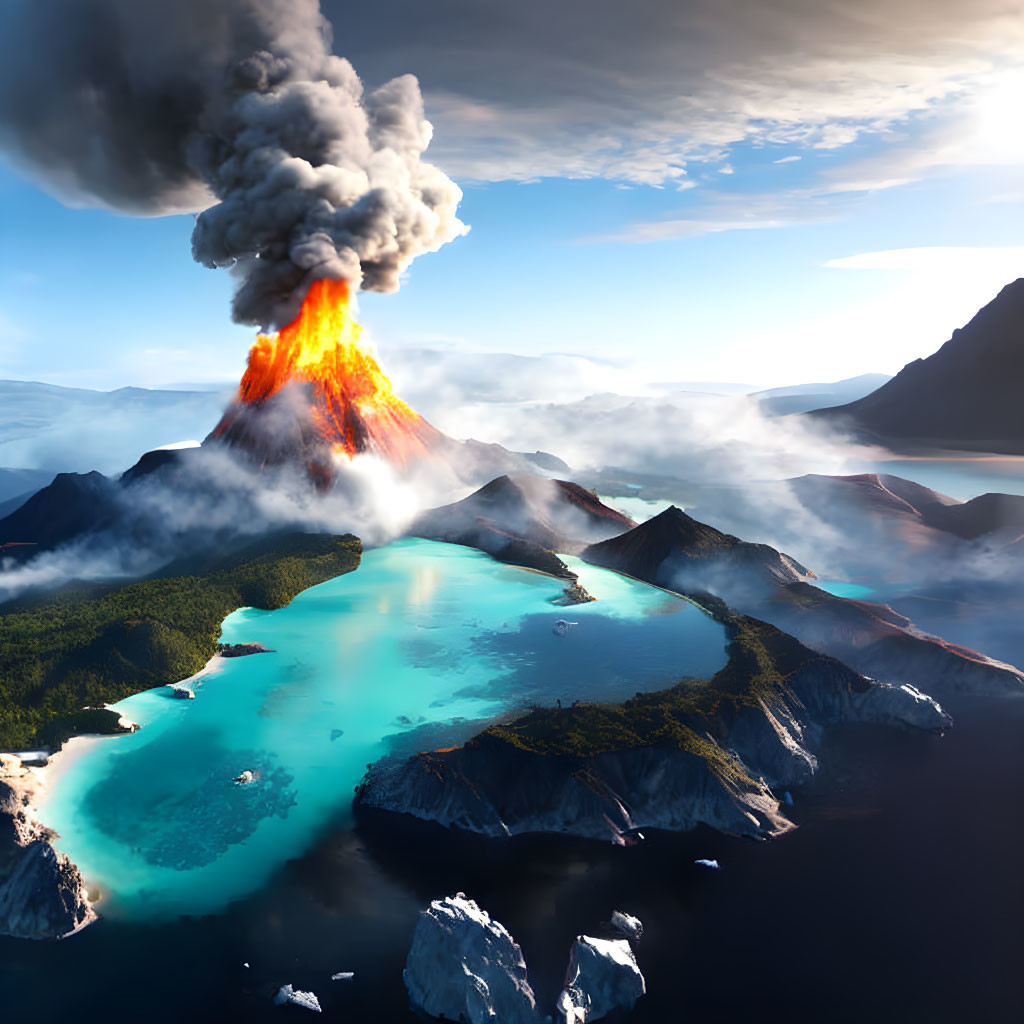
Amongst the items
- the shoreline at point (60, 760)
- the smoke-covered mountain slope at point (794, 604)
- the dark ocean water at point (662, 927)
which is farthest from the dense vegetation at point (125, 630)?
the smoke-covered mountain slope at point (794, 604)

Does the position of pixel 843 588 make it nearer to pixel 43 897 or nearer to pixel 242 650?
pixel 242 650

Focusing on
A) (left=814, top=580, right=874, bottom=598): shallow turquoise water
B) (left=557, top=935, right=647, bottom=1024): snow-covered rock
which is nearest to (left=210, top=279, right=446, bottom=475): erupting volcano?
(left=814, top=580, right=874, bottom=598): shallow turquoise water

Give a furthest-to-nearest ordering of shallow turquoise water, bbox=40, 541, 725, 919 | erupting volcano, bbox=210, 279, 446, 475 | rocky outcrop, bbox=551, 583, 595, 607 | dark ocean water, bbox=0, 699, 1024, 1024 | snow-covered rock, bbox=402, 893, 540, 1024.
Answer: erupting volcano, bbox=210, 279, 446, 475
rocky outcrop, bbox=551, 583, 595, 607
shallow turquoise water, bbox=40, 541, 725, 919
dark ocean water, bbox=0, 699, 1024, 1024
snow-covered rock, bbox=402, 893, 540, 1024

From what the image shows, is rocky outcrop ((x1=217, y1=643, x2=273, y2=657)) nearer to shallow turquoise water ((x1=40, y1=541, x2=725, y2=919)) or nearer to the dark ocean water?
shallow turquoise water ((x1=40, y1=541, x2=725, y2=919))

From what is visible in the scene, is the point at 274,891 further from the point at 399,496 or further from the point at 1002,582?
the point at 1002,582

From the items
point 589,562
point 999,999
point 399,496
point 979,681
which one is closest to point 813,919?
point 999,999
